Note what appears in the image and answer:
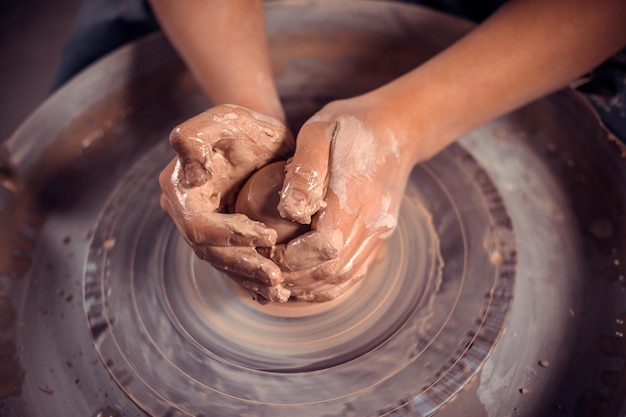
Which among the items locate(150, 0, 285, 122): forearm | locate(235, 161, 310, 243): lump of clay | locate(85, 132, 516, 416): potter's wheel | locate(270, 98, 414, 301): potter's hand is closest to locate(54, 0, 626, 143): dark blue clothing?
locate(150, 0, 285, 122): forearm

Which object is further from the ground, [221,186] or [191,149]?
[191,149]

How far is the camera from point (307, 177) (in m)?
1.24

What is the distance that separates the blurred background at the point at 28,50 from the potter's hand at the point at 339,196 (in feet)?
8.39

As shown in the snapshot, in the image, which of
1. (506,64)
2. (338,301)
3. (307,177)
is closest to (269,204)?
(307,177)

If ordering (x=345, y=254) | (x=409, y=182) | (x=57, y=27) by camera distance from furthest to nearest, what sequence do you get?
1. (x=57, y=27)
2. (x=409, y=182)
3. (x=345, y=254)

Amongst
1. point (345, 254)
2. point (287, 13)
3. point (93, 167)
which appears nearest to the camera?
point (345, 254)

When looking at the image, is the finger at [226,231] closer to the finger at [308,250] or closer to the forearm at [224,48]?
the finger at [308,250]

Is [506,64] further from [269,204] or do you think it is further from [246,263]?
[246,263]

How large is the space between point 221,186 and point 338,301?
43cm

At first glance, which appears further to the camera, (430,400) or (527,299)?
(527,299)

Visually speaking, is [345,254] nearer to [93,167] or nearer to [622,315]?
[622,315]

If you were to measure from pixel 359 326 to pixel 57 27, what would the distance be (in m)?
3.18

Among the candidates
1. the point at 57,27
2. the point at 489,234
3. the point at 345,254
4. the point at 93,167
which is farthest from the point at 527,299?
the point at 57,27

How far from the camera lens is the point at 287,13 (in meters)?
2.00
